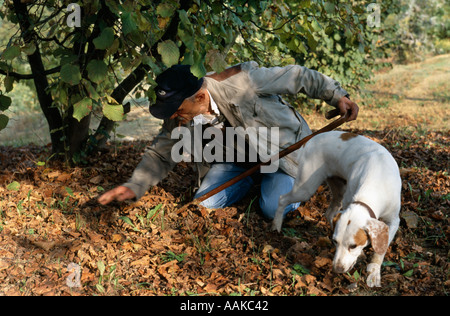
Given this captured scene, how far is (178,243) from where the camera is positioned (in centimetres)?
362

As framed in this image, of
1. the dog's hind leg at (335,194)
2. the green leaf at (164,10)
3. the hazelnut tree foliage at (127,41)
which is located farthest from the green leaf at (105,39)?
the dog's hind leg at (335,194)

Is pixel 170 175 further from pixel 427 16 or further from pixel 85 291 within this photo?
pixel 427 16

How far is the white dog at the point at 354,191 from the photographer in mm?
2723

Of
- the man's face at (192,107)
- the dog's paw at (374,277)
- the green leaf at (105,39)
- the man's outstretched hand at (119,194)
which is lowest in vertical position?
the dog's paw at (374,277)

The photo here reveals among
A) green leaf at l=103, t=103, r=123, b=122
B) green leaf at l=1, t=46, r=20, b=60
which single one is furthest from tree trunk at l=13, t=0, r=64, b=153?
green leaf at l=103, t=103, r=123, b=122

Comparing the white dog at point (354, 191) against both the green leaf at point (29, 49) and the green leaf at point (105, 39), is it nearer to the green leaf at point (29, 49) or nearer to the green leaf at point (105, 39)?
the green leaf at point (105, 39)

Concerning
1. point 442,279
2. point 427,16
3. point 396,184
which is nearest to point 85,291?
point 396,184

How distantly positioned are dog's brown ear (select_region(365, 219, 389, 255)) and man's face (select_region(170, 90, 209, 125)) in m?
1.84

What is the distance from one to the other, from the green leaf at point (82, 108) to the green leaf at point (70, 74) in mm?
162

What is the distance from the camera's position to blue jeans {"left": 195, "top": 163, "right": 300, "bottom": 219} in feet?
A: 13.2

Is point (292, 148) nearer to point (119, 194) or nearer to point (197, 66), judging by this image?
point (197, 66)

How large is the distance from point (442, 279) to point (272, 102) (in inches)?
79.0

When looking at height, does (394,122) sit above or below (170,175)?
below

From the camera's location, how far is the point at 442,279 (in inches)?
118
